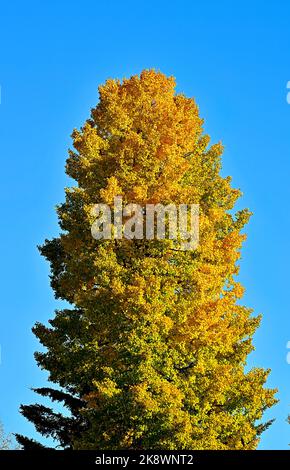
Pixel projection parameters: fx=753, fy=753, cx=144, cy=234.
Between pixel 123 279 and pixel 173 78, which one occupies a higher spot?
pixel 173 78

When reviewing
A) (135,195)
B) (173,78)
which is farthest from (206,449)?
(173,78)

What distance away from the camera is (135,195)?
88.4ft

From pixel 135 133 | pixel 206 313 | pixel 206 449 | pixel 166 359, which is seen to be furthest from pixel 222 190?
pixel 206 449

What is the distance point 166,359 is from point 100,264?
4014 mm

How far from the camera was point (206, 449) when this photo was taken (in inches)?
935

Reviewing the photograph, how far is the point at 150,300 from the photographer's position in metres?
24.9

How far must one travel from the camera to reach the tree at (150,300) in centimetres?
2448

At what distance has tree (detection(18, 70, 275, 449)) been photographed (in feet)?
80.3

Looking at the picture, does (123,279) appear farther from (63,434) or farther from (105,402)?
(63,434)
